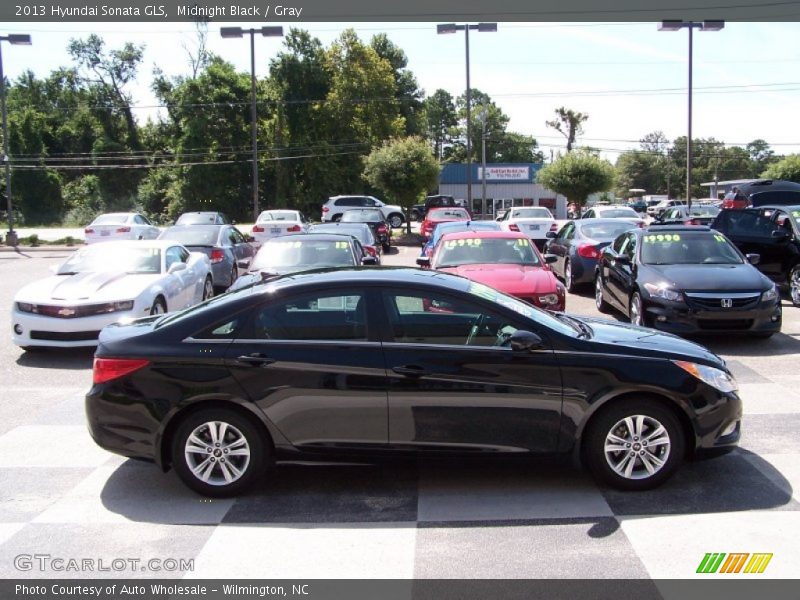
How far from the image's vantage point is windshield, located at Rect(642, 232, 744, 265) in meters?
10.9

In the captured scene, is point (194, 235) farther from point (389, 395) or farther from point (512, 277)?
point (389, 395)

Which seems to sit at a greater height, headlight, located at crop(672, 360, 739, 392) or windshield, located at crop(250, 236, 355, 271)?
windshield, located at crop(250, 236, 355, 271)

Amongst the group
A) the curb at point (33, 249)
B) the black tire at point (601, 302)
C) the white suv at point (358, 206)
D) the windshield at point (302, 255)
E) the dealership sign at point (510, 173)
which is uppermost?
the dealership sign at point (510, 173)

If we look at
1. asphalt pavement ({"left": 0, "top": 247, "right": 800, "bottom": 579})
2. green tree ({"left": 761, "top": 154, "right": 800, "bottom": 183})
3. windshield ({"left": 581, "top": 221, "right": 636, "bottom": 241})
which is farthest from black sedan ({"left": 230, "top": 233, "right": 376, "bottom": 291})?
green tree ({"left": 761, "top": 154, "right": 800, "bottom": 183})

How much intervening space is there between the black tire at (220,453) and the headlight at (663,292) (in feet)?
21.6

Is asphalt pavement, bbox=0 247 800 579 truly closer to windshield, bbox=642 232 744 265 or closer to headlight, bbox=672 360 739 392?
headlight, bbox=672 360 739 392

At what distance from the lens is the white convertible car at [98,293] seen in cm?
946

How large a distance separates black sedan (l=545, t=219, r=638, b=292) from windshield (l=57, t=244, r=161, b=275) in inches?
299

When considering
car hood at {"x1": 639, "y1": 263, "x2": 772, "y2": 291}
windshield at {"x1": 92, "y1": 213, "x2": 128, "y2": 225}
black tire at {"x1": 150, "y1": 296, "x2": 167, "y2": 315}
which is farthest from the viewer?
windshield at {"x1": 92, "y1": 213, "x2": 128, "y2": 225}

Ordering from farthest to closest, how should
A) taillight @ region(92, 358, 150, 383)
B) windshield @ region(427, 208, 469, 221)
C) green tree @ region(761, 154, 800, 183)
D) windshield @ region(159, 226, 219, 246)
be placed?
green tree @ region(761, 154, 800, 183) < windshield @ region(427, 208, 469, 221) < windshield @ region(159, 226, 219, 246) < taillight @ region(92, 358, 150, 383)

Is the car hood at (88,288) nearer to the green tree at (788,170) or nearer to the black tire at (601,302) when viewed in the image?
the black tire at (601,302)

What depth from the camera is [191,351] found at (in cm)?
508

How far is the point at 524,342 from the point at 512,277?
16.7 ft

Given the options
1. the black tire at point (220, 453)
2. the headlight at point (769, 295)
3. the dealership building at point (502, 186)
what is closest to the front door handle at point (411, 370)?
the black tire at point (220, 453)
